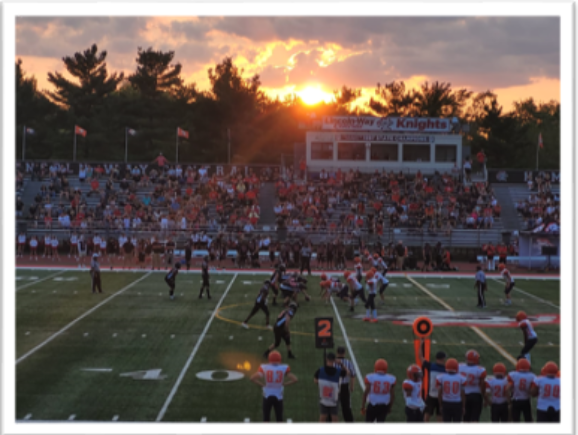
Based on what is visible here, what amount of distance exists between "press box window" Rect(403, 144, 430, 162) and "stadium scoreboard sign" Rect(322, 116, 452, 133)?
1.09m

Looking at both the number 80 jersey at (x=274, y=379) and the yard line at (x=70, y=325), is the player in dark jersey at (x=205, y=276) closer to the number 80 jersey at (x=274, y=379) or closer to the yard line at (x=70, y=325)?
the yard line at (x=70, y=325)

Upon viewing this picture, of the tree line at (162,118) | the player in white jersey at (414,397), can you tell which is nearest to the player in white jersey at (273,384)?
the player in white jersey at (414,397)

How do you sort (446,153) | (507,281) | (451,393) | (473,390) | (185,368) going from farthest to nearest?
(446,153) < (507,281) < (185,368) < (473,390) < (451,393)

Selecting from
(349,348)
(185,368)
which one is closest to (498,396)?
(349,348)

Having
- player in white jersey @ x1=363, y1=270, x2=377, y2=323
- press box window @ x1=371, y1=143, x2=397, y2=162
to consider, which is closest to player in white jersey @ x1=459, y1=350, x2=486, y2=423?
player in white jersey @ x1=363, y1=270, x2=377, y2=323

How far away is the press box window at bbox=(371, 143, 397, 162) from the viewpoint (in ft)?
167

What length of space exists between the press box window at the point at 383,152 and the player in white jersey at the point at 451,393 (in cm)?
3991

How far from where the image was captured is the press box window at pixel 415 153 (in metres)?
50.9

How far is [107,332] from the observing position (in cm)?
1934

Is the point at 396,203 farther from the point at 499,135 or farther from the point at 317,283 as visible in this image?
the point at 499,135

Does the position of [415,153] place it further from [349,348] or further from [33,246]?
[349,348]

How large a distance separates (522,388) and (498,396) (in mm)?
378

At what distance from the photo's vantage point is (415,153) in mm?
50969

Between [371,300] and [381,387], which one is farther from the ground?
[371,300]
